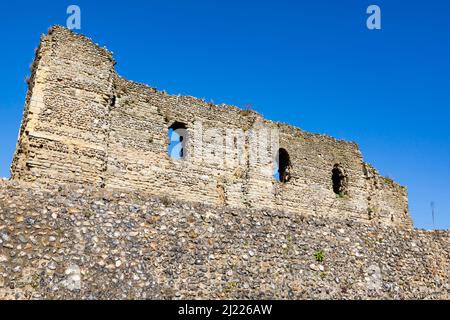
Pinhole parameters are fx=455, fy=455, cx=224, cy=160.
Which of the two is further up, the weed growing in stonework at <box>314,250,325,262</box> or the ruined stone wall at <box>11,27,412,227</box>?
the ruined stone wall at <box>11,27,412,227</box>

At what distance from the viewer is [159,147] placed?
17766 millimetres

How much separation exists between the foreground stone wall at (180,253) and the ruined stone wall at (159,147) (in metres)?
6.82

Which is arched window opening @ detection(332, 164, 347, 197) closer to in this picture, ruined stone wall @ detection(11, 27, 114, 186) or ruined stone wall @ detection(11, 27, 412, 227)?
ruined stone wall @ detection(11, 27, 412, 227)

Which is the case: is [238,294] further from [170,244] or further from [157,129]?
[157,129]

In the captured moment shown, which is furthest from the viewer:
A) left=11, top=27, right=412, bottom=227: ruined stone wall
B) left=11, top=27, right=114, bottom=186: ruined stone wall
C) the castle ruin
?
left=11, top=27, right=412, bottom=227: ruined stone wall

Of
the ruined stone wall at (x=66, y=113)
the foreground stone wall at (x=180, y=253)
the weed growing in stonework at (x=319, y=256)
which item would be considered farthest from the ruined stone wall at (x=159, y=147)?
the weed growing in stonework at (x=319, y=256)

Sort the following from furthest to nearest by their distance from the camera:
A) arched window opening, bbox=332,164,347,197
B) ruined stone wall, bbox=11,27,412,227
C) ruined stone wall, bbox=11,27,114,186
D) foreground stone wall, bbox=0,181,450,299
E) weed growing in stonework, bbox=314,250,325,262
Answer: arched window opening, bbox=332,164,347,197 < ruined stone wall, bbox=11,27,412,227 < ruined stone wall, bbox=11,27,114,186 < weed growing in stonework, bbox=314,250,325,262 < foreground stone wall, bbox=0,181,450,299

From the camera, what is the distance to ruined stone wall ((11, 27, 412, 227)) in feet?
48.4

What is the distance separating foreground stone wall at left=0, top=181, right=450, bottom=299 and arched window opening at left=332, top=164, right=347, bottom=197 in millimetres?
13369

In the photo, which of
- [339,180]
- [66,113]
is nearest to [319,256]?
[66,113]

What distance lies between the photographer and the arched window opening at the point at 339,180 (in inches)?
930

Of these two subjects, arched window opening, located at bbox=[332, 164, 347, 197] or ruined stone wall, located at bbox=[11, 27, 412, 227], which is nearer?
ruined stone wall, located at bbox=[11, 27, 412, 227]

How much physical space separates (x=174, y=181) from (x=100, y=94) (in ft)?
14.1

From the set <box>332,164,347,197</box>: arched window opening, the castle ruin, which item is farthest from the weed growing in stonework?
<box>332,164,347,197</box>: arched window opening
